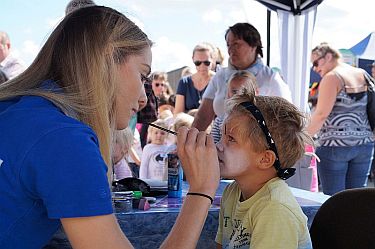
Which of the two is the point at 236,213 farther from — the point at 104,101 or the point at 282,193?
the point at 104,101

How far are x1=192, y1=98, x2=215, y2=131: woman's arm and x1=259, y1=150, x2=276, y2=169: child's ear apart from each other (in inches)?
73.1

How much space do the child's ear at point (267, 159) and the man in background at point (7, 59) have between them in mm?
2780

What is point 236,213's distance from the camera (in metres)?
1.35

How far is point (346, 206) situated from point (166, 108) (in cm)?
383

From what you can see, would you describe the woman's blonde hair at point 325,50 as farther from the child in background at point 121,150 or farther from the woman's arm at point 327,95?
the child in background at point 121,150

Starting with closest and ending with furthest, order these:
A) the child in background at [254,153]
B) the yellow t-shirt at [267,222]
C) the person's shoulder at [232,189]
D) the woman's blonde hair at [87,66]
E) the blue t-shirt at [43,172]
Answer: the blue t-shirt at [43,172], the woman's blonde hair at [87,66], the yellow t-shirt at [267,222], the child in background at [254,153], the person's shoulder at [232,189]

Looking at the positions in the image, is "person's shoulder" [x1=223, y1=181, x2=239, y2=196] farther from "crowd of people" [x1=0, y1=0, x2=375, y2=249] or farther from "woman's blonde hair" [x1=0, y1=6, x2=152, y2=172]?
"woman's blonde hair" [x1=0, y1=6, x2=152, y2=172]

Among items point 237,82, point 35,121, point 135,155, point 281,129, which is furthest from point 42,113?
point 135,155

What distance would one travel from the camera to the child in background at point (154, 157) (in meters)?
3.26

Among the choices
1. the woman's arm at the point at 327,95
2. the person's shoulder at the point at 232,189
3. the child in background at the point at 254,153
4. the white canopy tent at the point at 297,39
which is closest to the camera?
the child in background at the point at 254,153

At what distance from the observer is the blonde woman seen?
783 millimetres

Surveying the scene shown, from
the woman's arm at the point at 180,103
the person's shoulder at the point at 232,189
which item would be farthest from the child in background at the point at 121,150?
the woman's arm at the point at 180,103

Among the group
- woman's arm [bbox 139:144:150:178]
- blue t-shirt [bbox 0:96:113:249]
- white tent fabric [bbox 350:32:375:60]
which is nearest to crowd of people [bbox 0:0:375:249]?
blue t-shirt [bbox 0:96:113:249]

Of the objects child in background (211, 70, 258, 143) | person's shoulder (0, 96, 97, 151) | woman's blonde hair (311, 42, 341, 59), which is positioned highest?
person's shoulder (0, 96, 97, 151)
